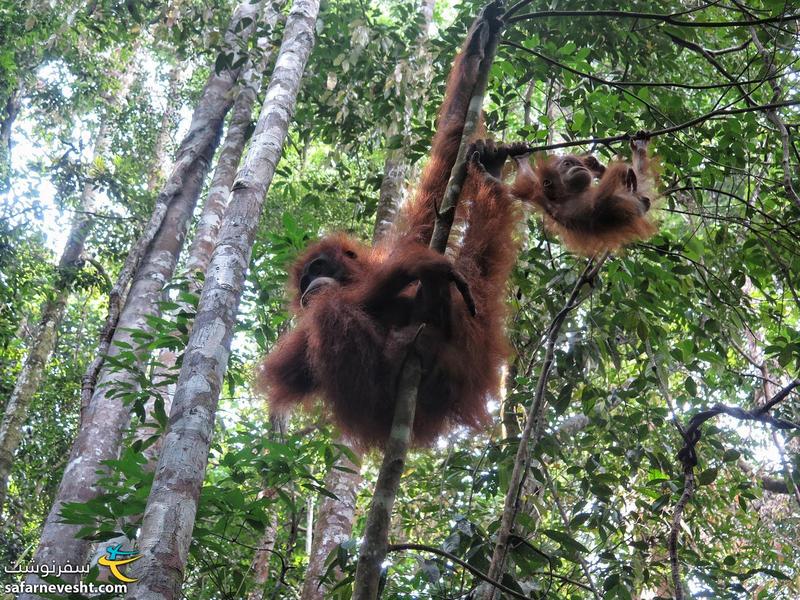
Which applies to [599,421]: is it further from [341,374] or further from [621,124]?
[621,124]

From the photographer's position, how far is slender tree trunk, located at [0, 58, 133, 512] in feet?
24.9

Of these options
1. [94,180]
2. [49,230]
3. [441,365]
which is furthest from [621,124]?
[49,230]

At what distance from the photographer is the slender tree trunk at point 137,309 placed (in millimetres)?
3713

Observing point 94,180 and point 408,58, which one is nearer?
point 408,58

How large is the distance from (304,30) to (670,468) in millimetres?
2986

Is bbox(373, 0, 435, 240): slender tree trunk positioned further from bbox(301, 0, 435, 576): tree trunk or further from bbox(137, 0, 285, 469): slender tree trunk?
bbox(137, 0, 285, 469): slender tree trunk

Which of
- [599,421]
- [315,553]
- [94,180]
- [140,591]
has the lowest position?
[140,591]

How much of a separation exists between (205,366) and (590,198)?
1.98 m

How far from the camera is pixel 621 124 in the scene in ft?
12.6

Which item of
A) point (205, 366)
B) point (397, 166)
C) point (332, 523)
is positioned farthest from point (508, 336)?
point (397, 166)

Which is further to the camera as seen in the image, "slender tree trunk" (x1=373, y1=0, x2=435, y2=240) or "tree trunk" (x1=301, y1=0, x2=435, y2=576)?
"slender tree trunk" (x1=373, y1=0, x2=435, y2=240)

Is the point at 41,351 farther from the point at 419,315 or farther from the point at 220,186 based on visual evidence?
the point at 419,315

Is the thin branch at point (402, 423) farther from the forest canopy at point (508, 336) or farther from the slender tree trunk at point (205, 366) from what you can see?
the slender tree trunk at point (205, 366)

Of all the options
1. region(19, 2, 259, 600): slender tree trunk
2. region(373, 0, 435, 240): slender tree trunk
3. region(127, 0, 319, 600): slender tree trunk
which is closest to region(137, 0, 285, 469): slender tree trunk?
region(19, 2, 259, 600): slender tree trunk
